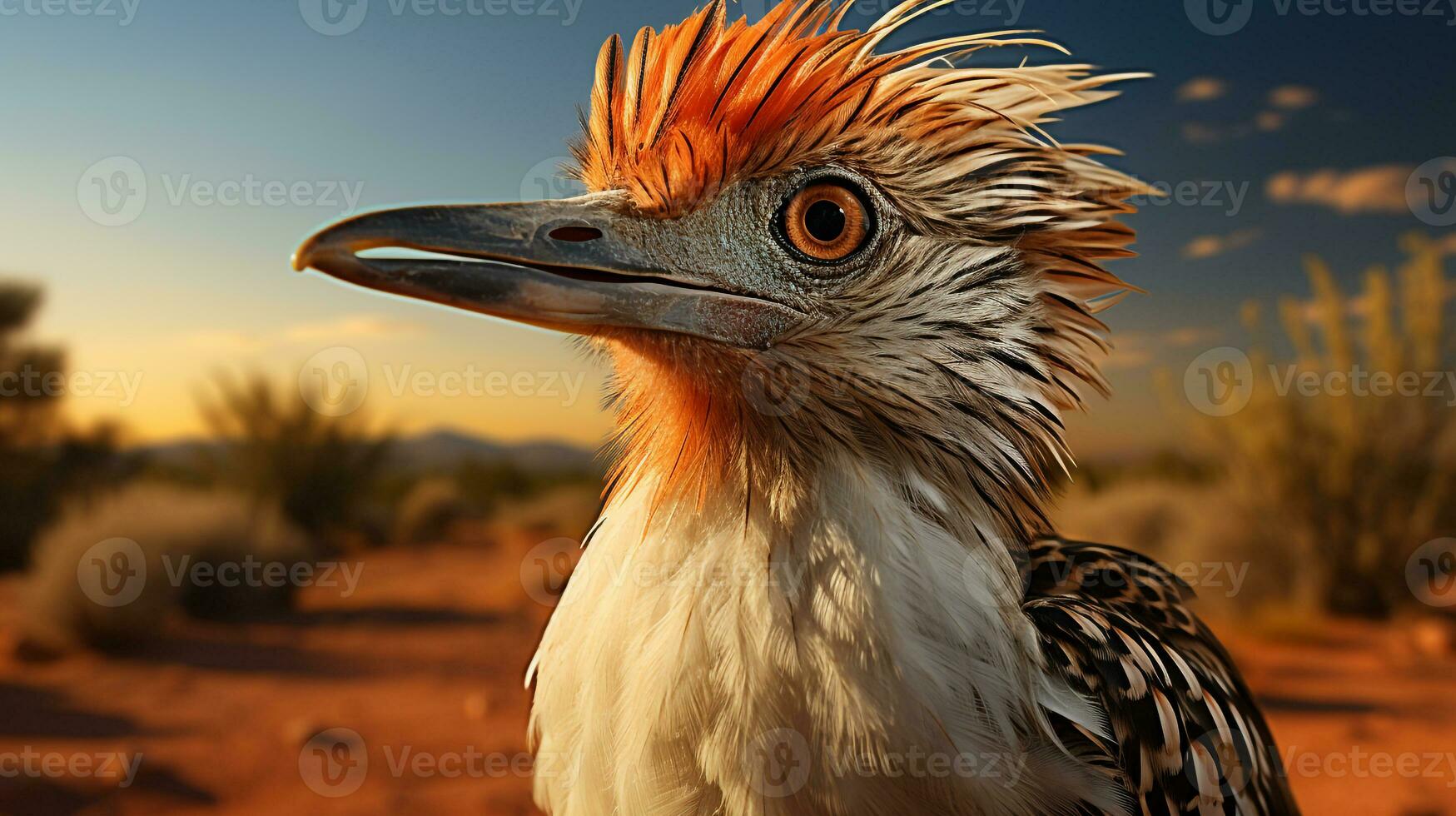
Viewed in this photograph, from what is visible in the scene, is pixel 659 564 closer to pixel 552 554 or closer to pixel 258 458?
pixel 552 554

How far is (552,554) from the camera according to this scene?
4953 millimetres

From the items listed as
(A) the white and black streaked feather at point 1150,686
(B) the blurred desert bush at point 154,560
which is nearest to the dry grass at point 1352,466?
(A) the white and black streaked feather at point 1150,686

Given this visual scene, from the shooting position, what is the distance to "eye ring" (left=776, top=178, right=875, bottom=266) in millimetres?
2004

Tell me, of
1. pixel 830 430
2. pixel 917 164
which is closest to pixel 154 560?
pixel 830 430

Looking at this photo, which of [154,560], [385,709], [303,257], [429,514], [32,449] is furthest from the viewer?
[429,514]

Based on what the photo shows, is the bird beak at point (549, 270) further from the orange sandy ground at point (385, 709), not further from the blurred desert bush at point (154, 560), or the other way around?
the blurred desert bush at point (154, 560)

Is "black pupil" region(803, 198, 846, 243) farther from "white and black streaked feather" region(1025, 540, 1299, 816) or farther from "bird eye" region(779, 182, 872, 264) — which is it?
"white and black streaked feather" region(1025, 540, 1299, 816)

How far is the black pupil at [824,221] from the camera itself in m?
2.01

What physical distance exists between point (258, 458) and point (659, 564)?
46.7 ft

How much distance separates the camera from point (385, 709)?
743 centimetres

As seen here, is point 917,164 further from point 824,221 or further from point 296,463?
point 296,463

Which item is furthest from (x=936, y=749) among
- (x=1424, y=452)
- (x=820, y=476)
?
(x=1424, y=452)

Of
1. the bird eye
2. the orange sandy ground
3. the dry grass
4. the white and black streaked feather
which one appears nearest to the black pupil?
the bird eye

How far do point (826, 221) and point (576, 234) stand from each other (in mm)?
626
